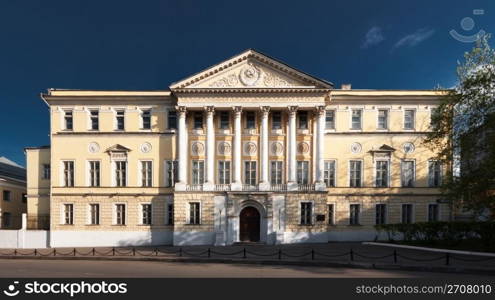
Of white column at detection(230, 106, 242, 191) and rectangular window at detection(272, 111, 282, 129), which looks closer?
white column at detection(230, 106, 242, 191)

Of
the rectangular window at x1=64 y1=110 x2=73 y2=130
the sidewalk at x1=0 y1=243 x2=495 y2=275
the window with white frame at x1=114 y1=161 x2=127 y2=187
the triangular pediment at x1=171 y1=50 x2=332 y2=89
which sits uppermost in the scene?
the triangular pediment at x1=171 y1=50 x2=332 y2=89

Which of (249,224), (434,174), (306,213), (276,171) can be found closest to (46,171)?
(249,224)

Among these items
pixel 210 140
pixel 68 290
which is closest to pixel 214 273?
pixel 68 290

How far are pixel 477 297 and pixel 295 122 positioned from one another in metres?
18.2

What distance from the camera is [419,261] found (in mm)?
16000

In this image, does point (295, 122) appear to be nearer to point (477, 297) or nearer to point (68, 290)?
point (477, 297)

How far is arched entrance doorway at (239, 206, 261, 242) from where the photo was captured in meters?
25.2

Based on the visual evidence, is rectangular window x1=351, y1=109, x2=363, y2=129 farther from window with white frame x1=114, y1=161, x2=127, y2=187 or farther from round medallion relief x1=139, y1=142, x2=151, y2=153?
window with white frame x1=114, y1=161, x2=127, y2=187

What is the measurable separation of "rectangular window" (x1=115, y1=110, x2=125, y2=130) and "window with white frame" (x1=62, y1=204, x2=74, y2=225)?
868cm

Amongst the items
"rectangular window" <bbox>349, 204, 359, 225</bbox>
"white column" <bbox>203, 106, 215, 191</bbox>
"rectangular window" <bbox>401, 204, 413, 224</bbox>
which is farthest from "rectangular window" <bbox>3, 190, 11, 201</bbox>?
"rectangular window" <bbox>401, 204, 413, 224</bbox>

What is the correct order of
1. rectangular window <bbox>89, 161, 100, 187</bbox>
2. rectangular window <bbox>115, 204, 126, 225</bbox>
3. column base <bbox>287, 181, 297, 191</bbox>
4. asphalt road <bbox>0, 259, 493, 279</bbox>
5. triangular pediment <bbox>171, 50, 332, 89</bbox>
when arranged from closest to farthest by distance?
asphalt road <bbox>0, 259, 493, 279</bbox>, column base <bbox>287, 181, 297, 191</bbox>, triangular pediment <bbox>171, 50, 332, 89</bbox>, rectangular window <bbox>115, 204, 126, 225</bbox>, rectangular window <bbox>89, 161, 100, 187</bbox>

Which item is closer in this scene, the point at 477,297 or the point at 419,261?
the point at 477,297

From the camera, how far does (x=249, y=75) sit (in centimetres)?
2545

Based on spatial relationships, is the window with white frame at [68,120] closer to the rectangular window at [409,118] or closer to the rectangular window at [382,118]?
the rectangular window at [382,118]
